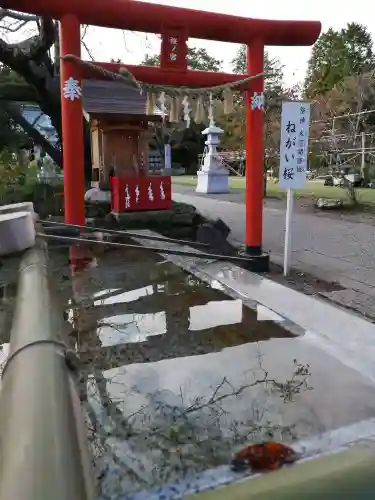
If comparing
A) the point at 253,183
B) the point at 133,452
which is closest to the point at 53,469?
the point at 133,452

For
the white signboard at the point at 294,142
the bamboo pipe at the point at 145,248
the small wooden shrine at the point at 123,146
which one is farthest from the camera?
the small wooden shrine at the point at 123,146

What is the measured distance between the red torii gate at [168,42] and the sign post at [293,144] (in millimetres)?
481

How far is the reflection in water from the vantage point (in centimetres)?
220

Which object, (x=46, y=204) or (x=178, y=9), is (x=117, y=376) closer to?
(x=178, y=9)

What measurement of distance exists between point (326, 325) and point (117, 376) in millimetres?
1859

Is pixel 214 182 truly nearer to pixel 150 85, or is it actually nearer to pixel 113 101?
pixel 113 101

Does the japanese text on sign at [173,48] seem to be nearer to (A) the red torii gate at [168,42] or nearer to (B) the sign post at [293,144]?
(A) the red torii gate at [168,42]

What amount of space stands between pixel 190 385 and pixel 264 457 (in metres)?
0.82

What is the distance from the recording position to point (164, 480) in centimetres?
198

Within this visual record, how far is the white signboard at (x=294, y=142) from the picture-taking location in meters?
5.79

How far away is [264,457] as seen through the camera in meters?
2.12

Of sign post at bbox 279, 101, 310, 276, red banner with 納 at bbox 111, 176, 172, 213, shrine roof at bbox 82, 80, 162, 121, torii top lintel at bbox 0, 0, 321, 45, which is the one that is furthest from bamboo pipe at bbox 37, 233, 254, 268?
shrine roof at bbox 82, 80, 162, 121

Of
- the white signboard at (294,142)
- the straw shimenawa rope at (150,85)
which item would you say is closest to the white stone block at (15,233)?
the straw shimenawa rope at (150,85)

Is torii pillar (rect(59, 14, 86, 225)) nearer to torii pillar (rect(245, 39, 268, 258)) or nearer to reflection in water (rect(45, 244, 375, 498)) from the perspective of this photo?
reflection in water (rect(45, 244, 375, 498))
